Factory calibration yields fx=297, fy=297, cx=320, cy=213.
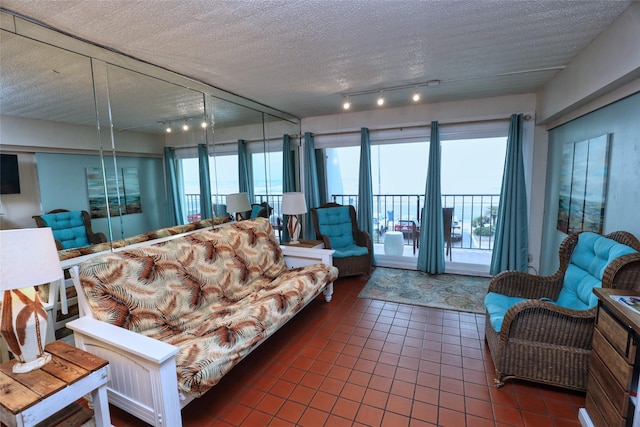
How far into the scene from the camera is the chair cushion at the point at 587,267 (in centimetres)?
186

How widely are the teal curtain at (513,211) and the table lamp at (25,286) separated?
14.4ft

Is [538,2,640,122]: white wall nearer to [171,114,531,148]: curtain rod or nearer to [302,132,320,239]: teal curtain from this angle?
[171,114,531,148]: curtain rod

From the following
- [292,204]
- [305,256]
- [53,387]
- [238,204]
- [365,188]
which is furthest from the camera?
[365,188]

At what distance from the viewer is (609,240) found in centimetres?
195

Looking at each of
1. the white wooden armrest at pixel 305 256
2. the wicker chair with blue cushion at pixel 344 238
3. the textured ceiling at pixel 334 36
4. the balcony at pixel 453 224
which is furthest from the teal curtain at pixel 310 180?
the textured ceiling at pixel 334 36

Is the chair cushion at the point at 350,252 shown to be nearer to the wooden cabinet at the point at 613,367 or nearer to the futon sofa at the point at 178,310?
the futon sofa at the point at 178,310

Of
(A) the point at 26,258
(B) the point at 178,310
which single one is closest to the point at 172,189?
(B) the point at 178,310

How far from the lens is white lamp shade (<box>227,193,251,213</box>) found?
351 centimetres

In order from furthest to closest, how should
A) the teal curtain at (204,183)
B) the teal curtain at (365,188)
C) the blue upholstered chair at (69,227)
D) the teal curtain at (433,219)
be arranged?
the teal curtain at (365,188), the teal curtain at (433,219), the teal curtain at (204,183), the blue upholstered chair at (69,227)

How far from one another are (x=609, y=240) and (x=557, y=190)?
1.64m

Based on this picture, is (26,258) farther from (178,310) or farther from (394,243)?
(394,243)

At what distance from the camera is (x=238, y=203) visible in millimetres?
3635

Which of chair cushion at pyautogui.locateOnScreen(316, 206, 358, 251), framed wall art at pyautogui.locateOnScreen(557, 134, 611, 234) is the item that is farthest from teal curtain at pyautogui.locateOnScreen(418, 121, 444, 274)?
framed wall art at pyautogui.locateOnScreen(557, 134, 611, 234)

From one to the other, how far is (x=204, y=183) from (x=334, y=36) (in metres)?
1.92
